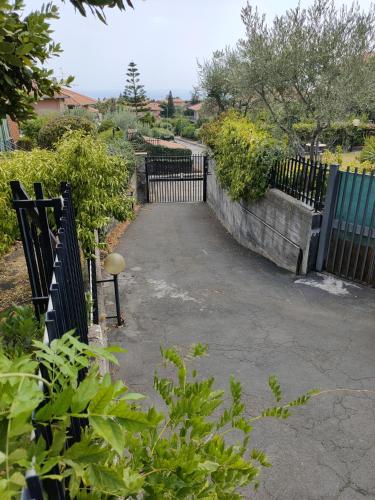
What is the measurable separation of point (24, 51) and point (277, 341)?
4925 millimetres

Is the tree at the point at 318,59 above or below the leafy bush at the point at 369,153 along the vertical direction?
above

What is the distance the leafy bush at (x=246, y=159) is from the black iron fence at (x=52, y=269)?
693cm

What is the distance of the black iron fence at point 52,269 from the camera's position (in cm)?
133

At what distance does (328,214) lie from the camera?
7.41 metres

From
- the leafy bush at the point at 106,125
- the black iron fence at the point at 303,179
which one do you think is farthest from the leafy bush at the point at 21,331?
the leafy bush at the point at 106,125

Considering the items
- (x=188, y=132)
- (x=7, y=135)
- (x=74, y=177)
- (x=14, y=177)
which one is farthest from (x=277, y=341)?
(x=188, y=132)

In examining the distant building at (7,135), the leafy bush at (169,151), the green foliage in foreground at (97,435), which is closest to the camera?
the green foliage in foreground at (97,435)

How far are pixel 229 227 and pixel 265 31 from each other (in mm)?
6026

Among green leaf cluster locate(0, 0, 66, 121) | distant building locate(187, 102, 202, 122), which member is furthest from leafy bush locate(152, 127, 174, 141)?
green leaf cluster locate(0, 0, 66, 121)

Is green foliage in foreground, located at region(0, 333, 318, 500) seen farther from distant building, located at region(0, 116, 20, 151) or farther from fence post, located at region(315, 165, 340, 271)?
distant building, located at region(0, 116, 20, 151)

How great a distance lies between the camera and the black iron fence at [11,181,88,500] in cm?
133

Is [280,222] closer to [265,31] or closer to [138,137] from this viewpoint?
[265,31]

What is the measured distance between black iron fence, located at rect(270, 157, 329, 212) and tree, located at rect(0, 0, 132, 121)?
5592mm

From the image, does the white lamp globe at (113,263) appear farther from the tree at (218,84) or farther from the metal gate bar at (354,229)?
the tree at (218,84)
